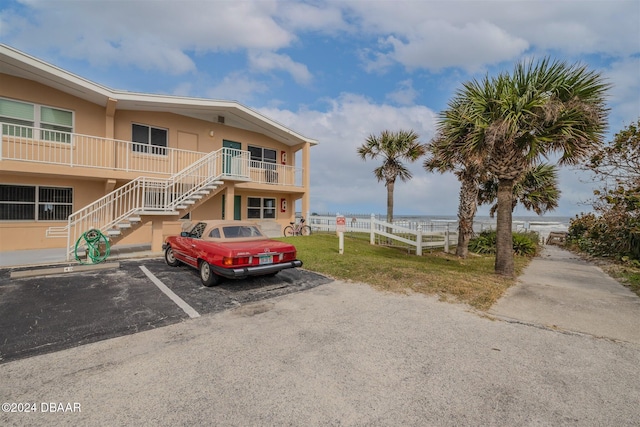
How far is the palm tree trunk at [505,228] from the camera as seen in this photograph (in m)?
8.45

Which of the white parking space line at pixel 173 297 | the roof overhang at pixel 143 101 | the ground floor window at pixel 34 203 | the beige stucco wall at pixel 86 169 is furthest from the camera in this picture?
the ground floor window at pixel 34 203

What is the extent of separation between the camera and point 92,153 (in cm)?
1145

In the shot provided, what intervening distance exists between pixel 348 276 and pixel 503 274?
475 cm

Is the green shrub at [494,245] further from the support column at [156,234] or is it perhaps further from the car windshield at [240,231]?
the support column at [156,234]

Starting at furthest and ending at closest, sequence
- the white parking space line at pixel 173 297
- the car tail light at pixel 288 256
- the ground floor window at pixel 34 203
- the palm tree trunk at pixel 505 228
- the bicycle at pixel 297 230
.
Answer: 1. the bicycle at pixel 297 230
2. the ground floor window at pixel 34 203
3. the palm tree trunk at pixel 505 228
4. the car tail light at pixel 288 256
5. the white parking space line at pixel 173 297

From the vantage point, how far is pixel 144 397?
2.70 m

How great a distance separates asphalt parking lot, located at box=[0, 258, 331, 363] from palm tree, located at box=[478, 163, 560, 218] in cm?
1341

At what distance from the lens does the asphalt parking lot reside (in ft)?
13.2

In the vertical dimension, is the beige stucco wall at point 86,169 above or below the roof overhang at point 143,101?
below

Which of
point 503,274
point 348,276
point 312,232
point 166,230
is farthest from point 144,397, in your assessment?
point 312,232

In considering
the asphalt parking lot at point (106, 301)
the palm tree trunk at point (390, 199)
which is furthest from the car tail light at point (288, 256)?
the palm tree trunk at point (390, 199)

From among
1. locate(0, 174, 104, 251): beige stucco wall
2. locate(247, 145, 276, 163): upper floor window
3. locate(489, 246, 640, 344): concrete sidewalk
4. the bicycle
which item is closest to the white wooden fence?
the bicycle

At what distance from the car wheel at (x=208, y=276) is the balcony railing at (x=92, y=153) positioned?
6.94 meters

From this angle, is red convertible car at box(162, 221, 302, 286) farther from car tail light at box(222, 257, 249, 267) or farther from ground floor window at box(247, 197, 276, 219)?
ground floor window at box(247, 197, 276, 219)
